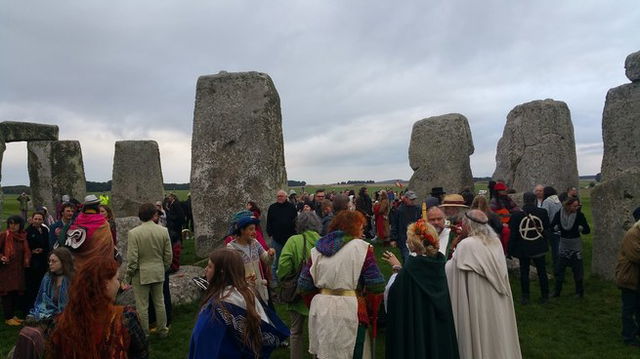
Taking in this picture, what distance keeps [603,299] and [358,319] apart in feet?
18.5

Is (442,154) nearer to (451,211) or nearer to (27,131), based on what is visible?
(451,211)

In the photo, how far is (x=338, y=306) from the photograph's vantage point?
3.96 metres

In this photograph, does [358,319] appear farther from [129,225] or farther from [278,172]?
[278,172]

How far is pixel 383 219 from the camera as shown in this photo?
46.6ft

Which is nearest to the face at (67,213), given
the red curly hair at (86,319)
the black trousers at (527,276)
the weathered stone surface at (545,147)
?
the red curly hair at (86,319)

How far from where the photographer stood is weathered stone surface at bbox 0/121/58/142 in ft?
49.4

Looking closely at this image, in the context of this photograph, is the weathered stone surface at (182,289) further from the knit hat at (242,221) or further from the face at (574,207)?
the face at (574,207)

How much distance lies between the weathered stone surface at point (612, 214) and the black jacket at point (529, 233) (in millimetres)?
1705

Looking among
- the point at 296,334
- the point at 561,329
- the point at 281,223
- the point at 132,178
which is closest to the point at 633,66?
the point at 561,329

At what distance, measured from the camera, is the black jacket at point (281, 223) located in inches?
320

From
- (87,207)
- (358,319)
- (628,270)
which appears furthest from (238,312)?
(628,270)

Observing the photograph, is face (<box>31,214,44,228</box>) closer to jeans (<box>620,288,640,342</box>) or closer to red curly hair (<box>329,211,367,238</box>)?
red curly hair (<box>329,211,367,238</box>)

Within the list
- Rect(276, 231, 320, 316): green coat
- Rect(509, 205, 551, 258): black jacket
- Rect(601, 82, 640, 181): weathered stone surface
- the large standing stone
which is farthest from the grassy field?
Rect(601, 82, 640, 181): weathered stone surface

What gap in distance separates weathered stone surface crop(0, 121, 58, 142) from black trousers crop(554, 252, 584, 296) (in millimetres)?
15726
